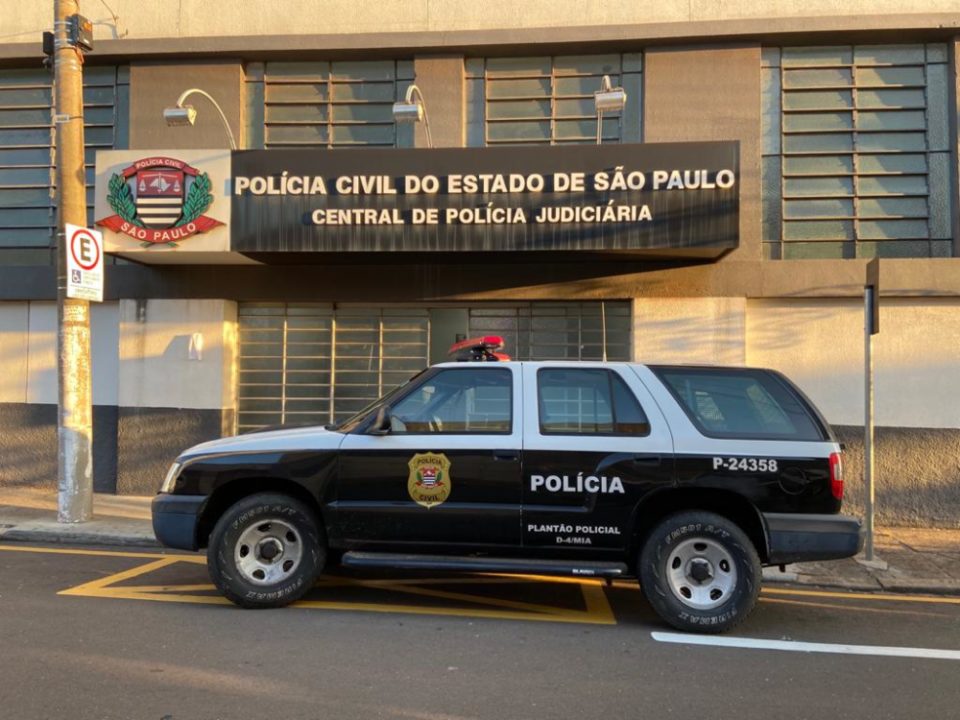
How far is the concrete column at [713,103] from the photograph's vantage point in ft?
33.1

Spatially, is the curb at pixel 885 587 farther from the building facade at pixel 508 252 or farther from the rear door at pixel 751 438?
the building facade at pixel 508 252

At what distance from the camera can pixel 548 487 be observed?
541 centimetres

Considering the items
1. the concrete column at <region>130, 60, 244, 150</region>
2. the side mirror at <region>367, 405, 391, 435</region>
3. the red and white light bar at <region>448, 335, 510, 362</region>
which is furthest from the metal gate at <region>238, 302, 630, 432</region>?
the side mirror at <region>367, 405, 391, 435</region>

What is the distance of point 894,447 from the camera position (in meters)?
9.52

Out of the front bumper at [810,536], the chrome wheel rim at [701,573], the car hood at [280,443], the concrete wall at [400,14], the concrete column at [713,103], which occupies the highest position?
→ the concrete wall at [400,14]

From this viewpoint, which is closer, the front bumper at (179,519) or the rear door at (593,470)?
the rear door at (593,470)

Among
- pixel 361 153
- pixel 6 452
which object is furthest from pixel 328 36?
pixel 6 452

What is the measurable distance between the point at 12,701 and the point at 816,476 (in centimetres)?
510

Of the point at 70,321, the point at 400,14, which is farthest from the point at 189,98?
the point at 70,321

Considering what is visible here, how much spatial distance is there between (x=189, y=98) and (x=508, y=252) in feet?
18.2

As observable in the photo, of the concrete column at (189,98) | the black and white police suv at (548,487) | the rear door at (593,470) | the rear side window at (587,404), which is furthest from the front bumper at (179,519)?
the concrete column at (189,98)

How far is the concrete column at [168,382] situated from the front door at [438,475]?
5.60 meters

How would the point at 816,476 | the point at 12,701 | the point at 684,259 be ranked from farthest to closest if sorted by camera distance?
the point at 684,259 → the point at 816,476 → the point at 12,701

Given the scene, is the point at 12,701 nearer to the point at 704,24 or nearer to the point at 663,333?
the point at 663,333
